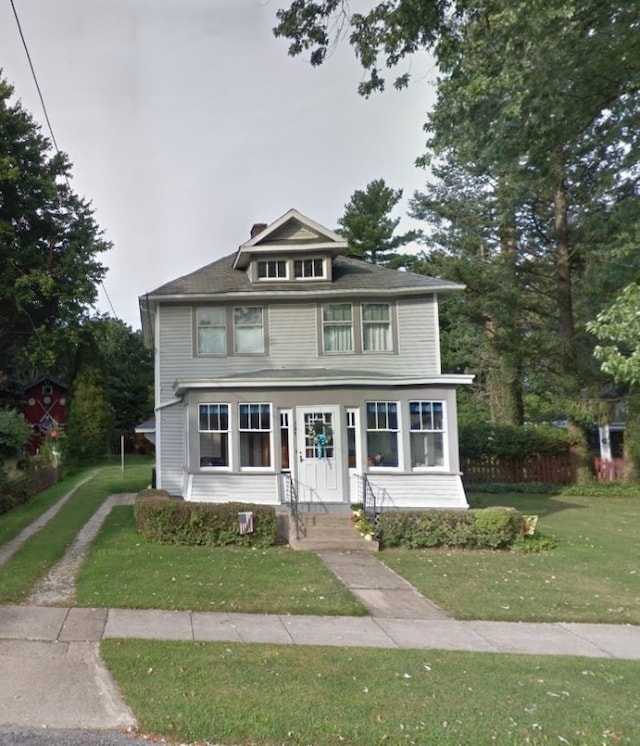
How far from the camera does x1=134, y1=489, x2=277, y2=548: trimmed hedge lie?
10.3 metres

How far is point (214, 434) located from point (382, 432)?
421 centimetres

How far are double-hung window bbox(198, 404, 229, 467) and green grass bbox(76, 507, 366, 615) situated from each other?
3.15 metres

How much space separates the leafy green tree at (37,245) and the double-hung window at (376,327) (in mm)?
17717

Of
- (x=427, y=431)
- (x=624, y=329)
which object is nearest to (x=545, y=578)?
(x=624, y=329)

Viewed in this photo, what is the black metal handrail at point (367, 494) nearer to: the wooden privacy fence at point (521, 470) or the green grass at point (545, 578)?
the green grass at point (545, 578)

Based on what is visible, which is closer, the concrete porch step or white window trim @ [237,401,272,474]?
the concrete porch step

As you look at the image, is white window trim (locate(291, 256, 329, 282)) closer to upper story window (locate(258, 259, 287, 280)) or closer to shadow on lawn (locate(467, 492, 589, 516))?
upper story window (locate(258, 259, 287, 280))

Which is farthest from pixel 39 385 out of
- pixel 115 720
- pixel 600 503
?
pixel 115 720

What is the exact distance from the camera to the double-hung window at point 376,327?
15.5 m

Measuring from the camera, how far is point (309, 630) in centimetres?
613

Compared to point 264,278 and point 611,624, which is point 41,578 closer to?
point 611,624

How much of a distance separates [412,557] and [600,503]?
11332 mm

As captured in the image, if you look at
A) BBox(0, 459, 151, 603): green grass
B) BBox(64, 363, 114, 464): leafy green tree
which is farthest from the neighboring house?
BBox(64, 363, 114, 464): leafy green tree

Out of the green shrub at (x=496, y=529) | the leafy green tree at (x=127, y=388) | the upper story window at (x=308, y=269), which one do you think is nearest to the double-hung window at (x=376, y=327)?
the upper story window at (x=308, y=269)
